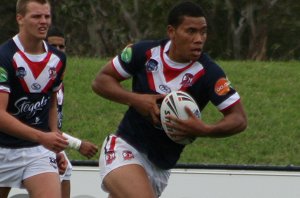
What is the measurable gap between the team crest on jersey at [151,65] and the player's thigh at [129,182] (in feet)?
2.30

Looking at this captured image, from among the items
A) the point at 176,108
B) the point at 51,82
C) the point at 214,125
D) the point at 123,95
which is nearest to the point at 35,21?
the point at 51,82

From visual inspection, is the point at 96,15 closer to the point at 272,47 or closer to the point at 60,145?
the point at 272,47

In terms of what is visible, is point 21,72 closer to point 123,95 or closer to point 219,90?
point 123,95

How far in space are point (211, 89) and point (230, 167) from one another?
216 centimetres

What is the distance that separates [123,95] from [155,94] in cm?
23

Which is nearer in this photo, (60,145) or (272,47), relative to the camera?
(60,145)

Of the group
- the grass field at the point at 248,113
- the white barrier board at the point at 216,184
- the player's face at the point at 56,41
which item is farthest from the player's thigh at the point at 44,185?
the grass field at the point at 248,113

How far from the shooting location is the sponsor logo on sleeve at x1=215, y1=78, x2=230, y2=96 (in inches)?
301

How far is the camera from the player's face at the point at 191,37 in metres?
7.56

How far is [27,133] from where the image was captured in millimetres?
7340

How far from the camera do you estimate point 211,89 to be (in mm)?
7699

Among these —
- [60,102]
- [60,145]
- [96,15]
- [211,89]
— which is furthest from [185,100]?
[96,15]

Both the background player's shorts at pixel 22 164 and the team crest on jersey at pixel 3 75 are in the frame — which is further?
the background player's shorts at pixel 22 164

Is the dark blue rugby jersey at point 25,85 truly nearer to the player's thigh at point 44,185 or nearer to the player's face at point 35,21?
the player's face at point 35,21
